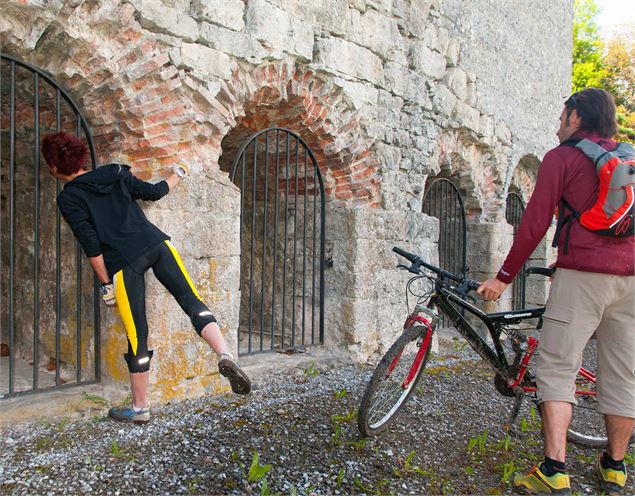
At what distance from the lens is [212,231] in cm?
356

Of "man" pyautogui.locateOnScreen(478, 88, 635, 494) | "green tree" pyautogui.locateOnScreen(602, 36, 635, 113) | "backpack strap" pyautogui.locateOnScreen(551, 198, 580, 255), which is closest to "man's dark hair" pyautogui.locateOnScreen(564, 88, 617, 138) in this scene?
"man" pyautogui.locateOnScreen(478, 88, 635, 494)

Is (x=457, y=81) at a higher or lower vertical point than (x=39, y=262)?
higher

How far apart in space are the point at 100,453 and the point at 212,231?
4.77 ft

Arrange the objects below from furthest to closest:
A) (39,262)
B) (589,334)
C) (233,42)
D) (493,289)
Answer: (39,262), (233,42), (493,289), (589,334)

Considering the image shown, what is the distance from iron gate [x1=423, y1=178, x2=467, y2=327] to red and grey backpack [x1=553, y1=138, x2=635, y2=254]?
4.08m

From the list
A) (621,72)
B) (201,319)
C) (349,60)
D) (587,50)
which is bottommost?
(201,319)

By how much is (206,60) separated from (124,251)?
1390 mm

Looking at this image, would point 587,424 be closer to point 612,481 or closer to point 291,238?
point 612,481

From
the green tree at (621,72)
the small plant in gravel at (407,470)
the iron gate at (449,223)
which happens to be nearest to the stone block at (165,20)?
the small plant in gravel at (407,470)

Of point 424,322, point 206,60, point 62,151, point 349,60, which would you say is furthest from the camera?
point 349,60

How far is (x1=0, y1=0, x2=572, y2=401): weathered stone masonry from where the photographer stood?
3254 millimetres

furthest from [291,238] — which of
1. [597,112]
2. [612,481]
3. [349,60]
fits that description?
[612,481]

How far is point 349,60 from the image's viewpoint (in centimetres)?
465

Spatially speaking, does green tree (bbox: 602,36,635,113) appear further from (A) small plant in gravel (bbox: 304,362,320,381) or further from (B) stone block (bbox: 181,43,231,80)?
(B) stone block (bbox: 181,43,231,80)
